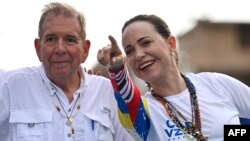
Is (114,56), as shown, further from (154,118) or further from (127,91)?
(154,118)

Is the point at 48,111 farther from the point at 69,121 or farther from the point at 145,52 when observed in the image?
the point at 145,52

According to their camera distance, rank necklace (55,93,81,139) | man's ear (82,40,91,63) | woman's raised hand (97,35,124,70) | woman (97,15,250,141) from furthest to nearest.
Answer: man's ear (82,40,91,63) → necklace (55,93,81,139) → woman (97,15,250,141) → woman's raised hand (97,35,124,70)

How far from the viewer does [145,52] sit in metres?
4.38

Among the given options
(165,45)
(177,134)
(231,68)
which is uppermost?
(165,45)

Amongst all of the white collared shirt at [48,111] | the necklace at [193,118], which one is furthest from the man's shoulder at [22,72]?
the necklace at [193,118]

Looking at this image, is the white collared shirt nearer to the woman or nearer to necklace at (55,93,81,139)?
necklace at (55,93,81,139)

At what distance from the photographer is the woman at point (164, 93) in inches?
165

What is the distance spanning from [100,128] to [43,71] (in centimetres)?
60

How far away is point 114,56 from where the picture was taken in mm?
4133

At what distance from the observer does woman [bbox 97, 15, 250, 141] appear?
4203 millimetres

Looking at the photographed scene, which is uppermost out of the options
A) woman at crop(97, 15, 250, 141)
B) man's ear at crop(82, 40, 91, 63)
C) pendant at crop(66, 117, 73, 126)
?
man's ear at crop(82, 40, 91, 63)

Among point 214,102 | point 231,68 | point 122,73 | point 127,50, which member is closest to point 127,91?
point 122,73

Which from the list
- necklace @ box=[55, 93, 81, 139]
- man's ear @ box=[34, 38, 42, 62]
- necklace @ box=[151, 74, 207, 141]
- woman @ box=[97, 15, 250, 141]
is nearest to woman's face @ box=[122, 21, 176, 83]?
woman @ box=[97, 15, 250, 141]

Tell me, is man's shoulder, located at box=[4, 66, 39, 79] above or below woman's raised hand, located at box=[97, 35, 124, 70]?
below
